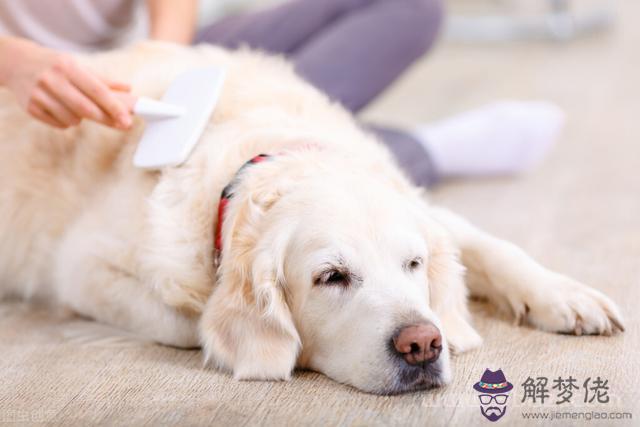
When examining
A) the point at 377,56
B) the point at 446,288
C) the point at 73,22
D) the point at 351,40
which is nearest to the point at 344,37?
the point at 351,40

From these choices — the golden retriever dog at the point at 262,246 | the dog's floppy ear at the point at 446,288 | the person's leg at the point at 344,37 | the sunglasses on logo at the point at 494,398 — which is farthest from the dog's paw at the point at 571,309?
the person's leg at the point at 344,37

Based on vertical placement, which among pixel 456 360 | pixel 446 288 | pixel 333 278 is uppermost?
pixel 333 278

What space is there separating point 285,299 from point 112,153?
70 cm

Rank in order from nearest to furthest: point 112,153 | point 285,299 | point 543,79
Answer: point 285,299 < point 112,153 < point 543,79

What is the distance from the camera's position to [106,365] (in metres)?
1.80

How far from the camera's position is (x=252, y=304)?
5.56 feet

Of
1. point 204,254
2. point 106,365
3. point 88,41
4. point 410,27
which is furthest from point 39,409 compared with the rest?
point 410,27

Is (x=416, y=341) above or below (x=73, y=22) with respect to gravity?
below

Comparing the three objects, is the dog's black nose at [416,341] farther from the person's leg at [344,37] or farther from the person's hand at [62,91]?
the person's leg at [344,37]

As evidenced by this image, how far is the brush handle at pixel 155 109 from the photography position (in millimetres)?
1959

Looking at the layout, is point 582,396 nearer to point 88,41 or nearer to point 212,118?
point 212,118

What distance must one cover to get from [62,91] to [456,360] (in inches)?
39.9

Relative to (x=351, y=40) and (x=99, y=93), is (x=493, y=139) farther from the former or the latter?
(x=99, y=93)

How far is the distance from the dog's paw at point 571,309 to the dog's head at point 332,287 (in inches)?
7.8
